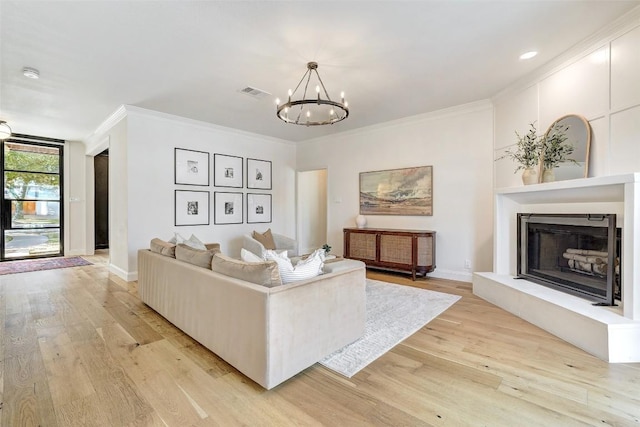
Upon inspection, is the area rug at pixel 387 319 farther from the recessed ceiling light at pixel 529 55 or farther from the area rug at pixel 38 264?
the area rug at pixel 38 264

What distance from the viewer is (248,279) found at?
2.04 m

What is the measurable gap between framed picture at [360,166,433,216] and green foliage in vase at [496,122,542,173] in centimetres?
133

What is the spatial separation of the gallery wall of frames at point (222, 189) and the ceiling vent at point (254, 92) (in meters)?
1.96

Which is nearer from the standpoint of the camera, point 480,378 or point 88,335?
point 480,378

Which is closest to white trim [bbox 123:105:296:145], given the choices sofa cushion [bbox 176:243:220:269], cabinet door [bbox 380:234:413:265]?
sofa cushion [bbox 176:243:220:269]

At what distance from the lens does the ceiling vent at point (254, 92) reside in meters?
3.91

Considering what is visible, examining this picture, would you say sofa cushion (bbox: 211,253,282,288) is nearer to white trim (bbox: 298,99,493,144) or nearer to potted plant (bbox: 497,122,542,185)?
potted plant (bbox: 497,122,542,185)

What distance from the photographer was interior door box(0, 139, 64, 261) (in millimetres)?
6285

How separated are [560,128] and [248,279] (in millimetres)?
3720

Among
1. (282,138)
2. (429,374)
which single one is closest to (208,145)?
(282,138)

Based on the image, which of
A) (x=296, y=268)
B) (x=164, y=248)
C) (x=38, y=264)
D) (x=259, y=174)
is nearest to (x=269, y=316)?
(x=296, y=268)

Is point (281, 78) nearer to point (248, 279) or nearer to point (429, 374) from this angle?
point (248, 279)

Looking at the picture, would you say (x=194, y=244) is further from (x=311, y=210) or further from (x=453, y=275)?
(x=311, y=210)

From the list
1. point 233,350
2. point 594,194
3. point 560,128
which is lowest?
point 233,350
